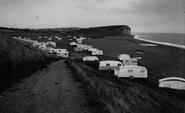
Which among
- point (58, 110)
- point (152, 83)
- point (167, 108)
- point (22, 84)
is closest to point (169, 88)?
point (152, 83)

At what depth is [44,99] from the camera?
32.2 feet

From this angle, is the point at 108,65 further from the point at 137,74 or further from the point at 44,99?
the point at 44,99

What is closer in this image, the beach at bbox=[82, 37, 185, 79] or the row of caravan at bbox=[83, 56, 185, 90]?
the row of caravan at bbox=[83, 56, 185, 90]

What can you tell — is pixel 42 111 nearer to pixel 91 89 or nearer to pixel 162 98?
pixel 91 89

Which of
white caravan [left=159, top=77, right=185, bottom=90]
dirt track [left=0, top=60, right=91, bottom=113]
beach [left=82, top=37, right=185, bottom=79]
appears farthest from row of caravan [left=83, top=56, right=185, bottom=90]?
dirt track [left=0, top=60, right=91, bottom=113]

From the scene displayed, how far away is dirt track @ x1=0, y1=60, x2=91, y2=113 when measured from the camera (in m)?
8.45

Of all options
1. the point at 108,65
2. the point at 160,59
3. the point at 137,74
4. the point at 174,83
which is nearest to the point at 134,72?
the point at 137,74

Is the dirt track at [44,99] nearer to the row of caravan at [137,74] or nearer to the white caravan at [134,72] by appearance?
the white caravan at [134,72]

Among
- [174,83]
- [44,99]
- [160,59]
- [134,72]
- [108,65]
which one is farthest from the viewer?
[160,59]

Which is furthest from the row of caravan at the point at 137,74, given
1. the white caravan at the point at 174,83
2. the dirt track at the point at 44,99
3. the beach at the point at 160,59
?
the dirt track at the point at 44,99

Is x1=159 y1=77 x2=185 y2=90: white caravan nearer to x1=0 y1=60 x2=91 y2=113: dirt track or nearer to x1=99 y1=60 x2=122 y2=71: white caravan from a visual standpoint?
x1=99 y1=60 x2=122 y2=71: white caravan

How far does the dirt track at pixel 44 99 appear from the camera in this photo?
8.45 metres

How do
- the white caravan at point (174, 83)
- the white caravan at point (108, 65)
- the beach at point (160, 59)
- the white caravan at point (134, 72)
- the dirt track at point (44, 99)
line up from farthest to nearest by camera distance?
the beach at point (160, 59), the white caravan at point (108, 65), the white caravan at point (134, 72), the white caravan at point (174, 83), the dirt track at point (44, 99)

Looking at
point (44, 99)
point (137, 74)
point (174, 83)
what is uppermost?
point (44, 99)
